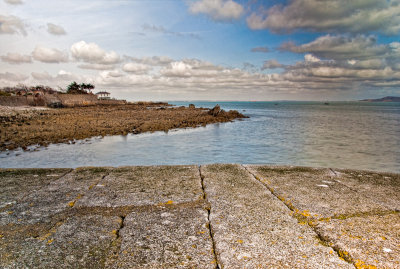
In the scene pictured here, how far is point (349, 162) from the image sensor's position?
10.6 meters

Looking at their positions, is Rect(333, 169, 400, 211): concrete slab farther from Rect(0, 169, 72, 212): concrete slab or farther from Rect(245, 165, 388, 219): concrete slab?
Rect(0, 169, 72, 212): concrete slab

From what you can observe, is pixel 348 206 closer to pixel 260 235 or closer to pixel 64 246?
pixel 260 235

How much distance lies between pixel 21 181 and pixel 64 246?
2261mm

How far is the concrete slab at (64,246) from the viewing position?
5.96 feet

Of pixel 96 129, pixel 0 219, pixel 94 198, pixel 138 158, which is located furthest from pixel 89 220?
pixel 96 129

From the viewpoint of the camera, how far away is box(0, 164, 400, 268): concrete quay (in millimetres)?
1856

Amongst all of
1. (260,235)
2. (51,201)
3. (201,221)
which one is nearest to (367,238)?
(260,235)

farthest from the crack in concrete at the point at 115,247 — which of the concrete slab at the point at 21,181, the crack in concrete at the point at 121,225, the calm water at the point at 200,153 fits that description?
the calm water at the point at 200,153

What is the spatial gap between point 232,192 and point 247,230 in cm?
93

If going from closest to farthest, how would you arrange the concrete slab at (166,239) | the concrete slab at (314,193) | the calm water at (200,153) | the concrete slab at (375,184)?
the concrete slab at (166,239) → the concrete slab at (314,193) → the concrete slab at (375,184) → the calm water at (200,153)

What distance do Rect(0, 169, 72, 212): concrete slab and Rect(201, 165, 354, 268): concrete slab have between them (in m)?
2.40

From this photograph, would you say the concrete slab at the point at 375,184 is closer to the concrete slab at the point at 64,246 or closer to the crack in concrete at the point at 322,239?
the crack in concrete at the point at 322,239

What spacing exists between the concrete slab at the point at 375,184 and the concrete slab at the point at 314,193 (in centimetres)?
8

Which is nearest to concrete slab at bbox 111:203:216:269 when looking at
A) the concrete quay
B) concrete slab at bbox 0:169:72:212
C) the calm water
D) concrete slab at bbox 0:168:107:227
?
the concrete quay
